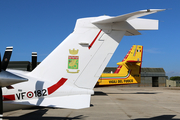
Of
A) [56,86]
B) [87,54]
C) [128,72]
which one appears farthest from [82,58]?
[128,72]

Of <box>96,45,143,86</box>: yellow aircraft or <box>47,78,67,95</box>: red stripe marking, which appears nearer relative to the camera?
<box>47,78,67,95</box>: red stripe marking

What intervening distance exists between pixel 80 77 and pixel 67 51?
1.00 meters

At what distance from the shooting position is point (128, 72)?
24141 millimetres

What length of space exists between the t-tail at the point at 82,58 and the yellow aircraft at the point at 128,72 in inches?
679

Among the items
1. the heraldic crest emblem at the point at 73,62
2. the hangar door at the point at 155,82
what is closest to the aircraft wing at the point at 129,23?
the heraldic crest emblem at the point at 73,62

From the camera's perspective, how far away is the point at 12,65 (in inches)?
1147

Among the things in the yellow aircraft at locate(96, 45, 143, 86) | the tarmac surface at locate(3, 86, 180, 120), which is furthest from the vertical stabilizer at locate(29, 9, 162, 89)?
the yellow aircraft at locate(96, 45, 143, 86)

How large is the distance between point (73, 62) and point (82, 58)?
13.3 inches

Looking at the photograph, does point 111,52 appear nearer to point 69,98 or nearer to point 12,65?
point 69,98

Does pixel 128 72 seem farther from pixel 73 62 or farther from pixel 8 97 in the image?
pixel 8 97

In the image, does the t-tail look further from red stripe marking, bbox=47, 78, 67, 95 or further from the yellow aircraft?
the yellow aircraft

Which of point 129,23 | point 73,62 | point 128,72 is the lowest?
point 128,72

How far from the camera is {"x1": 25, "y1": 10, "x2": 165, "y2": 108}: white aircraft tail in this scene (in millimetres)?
6035

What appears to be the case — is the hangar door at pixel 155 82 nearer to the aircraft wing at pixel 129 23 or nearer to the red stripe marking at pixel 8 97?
the aircraft wing at pixel 129 23
